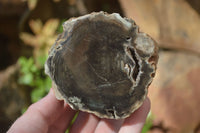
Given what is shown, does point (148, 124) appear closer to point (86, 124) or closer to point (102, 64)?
point (86, 124)

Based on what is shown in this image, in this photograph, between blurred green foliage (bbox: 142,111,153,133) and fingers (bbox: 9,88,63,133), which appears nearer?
fingers (bbox: 9,88,63,133)

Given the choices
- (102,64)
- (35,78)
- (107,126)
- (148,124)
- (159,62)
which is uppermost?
(102,64)

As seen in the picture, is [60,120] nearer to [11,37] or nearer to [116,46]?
[116,46]

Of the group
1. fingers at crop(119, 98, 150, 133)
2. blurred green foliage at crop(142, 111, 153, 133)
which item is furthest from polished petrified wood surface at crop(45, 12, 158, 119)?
blurred green foliage at crop(142, 111, 153, 133)

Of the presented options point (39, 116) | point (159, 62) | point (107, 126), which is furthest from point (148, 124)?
point (39, 116)

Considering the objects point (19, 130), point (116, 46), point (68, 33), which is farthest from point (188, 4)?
point (19, 130)

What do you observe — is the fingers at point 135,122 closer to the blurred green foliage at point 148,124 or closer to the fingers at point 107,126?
the fingers at point 107,126

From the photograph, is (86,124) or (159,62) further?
(159,62)

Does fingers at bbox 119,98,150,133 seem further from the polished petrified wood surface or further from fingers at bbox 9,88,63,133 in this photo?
fingers at bbox 9,88,63,133
